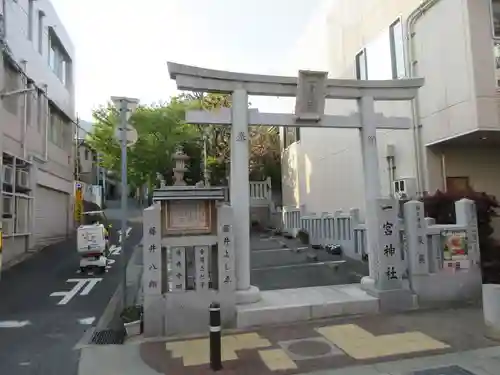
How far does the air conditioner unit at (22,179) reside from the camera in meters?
14.7

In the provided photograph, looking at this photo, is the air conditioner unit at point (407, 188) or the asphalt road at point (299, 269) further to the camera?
the air conditioner unit at point (407, 188)

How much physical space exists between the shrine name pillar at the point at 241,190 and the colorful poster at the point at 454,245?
12.8ft

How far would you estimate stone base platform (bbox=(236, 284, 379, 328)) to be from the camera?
696 cm

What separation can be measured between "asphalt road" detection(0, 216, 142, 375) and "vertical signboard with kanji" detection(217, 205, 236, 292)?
2.52 metres

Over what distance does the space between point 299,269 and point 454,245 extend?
15.3 feet

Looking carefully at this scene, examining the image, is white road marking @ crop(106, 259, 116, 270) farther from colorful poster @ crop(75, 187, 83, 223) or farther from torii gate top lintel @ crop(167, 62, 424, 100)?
colorful poster @ crop(75, 187, 83, 223)

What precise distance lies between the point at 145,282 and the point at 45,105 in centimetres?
1491

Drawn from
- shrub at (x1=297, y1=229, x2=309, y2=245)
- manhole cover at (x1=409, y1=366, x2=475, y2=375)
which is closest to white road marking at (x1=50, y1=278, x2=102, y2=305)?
manhole cover at (x1=409, y1=366, x2=475, y2=375)

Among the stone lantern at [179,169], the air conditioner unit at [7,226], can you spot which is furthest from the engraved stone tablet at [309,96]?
the air conditioner unit at [7,226]

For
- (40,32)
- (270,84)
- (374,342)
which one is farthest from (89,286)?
(40,32)

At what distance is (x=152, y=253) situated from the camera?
6.59 meters

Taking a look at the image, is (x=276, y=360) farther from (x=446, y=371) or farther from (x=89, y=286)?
(x=89, y=286)

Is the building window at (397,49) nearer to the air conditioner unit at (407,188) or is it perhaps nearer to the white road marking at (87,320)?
the air conditioner unit at (407,188)

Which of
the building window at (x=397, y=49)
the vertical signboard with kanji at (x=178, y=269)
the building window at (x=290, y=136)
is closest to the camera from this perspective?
the vertical signboard with kanji at (x=178, y=269)
